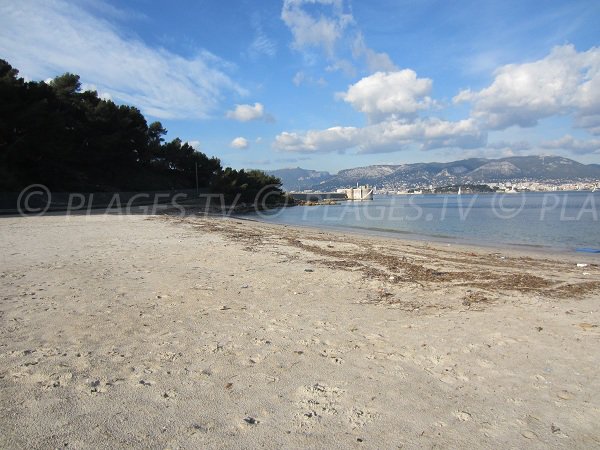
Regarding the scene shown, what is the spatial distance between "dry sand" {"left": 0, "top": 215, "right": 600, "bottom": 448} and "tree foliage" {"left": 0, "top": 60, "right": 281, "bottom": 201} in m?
31.9

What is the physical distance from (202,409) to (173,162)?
70571mm

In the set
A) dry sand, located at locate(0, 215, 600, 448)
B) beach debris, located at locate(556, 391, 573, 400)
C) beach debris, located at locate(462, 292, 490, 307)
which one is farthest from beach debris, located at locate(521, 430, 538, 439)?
beach debris, located at locate(462, 292, 490, 307)

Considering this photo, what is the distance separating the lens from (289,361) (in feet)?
13.8

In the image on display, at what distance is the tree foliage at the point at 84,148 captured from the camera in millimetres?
34156

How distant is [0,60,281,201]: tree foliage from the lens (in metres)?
34.2

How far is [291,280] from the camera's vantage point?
27.4 ft

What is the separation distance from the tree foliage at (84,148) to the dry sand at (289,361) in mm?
31884

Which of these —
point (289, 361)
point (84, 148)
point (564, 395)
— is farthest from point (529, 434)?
point (84, 148)
